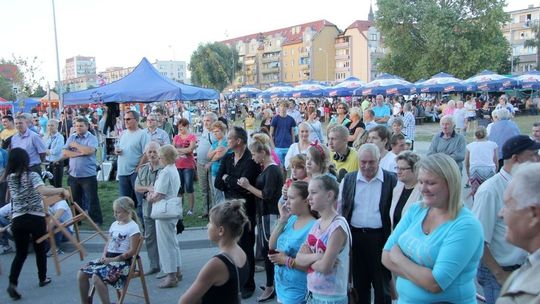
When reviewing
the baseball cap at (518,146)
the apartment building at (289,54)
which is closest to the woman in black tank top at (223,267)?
the baseball cap at (518,146)

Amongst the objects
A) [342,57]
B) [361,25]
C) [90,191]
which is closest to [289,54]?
[342,57]

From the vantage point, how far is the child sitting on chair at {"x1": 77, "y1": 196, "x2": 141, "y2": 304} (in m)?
4.93

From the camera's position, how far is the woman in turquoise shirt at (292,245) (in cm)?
374

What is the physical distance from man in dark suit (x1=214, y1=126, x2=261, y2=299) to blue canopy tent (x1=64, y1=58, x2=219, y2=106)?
7.57 metres

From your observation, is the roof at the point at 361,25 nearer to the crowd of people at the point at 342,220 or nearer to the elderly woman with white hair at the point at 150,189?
the crowd of people at the point at 342,220

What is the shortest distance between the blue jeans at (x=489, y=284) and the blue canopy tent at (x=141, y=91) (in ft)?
34.2

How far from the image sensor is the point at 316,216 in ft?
13.0

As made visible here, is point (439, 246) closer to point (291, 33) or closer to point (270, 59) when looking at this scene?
point (291, 33)

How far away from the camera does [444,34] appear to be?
49.0 m

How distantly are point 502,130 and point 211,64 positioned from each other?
78300 mm

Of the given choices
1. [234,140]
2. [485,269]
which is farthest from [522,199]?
[234,140]

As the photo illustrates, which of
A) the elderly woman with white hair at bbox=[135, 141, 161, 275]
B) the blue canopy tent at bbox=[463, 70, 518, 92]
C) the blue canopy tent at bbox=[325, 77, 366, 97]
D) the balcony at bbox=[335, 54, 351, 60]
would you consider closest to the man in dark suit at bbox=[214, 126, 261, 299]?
the elderly woman with white hair at bbox=[135, 141, 161, 275]

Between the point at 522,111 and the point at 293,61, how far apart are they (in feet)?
242

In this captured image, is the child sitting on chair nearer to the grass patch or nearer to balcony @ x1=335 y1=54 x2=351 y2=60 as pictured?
the grass patch
